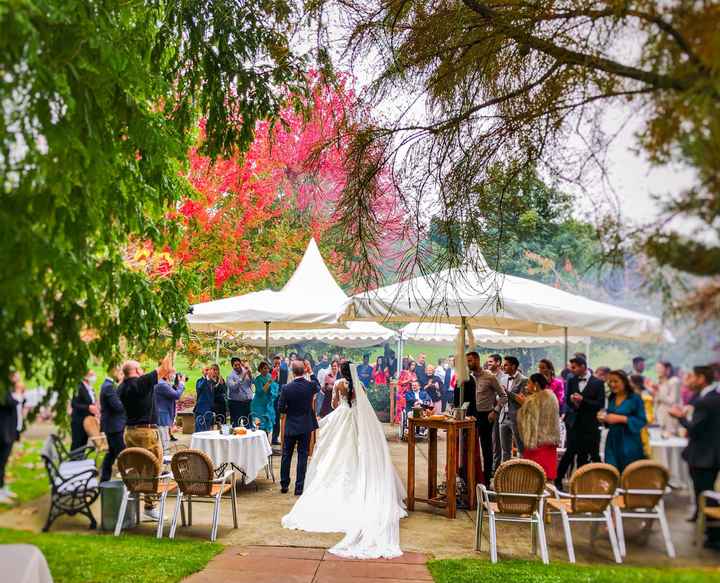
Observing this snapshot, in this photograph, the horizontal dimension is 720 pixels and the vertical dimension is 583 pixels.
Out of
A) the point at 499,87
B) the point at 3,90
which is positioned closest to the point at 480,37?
the point at 499,87

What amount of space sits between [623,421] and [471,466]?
16.9ft

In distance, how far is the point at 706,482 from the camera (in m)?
2.60

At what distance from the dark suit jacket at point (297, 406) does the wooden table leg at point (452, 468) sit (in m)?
2.01

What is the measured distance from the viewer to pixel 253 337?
11.9 metres

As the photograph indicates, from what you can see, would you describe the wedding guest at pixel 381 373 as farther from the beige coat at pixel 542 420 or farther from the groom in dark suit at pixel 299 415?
the beige coat at pixel 542 420

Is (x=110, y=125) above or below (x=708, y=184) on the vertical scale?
above

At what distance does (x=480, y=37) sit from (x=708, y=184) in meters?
2.16

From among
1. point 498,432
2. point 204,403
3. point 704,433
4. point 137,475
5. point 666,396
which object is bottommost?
point 498,432

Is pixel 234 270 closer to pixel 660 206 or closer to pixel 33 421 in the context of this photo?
pixel 33 421

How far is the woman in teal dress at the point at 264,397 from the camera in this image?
428 inches

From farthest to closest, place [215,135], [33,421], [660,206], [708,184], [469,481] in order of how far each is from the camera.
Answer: [469,481] → [215,135] → [33,421] → [660,206] → [708,184]

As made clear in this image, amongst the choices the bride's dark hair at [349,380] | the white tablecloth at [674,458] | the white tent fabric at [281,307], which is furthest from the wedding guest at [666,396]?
the bride's dark hair at [349,380]

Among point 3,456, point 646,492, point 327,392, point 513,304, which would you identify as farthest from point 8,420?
point 327,392

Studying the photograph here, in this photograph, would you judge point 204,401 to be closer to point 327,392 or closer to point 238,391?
point 238,391
